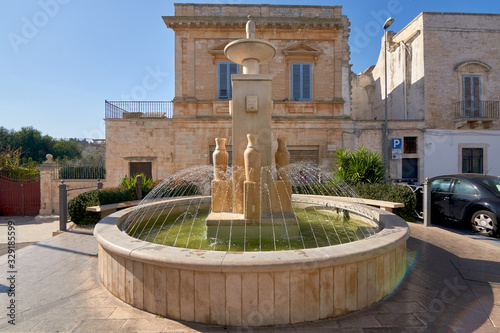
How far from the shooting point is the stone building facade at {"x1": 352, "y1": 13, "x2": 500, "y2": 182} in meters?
15.6

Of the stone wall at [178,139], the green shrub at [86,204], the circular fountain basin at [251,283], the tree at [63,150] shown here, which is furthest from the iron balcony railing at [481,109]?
the tree at [63,150]

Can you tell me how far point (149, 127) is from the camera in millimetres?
14906

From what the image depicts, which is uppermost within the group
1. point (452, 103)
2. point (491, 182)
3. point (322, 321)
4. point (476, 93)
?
point (476, 93)

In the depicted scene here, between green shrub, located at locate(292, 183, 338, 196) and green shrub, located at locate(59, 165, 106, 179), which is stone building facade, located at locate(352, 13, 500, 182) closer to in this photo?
green shrub, located at locate(292, 183, 338, 196)

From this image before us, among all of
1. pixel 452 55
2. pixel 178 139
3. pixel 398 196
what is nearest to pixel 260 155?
pixel 398 196

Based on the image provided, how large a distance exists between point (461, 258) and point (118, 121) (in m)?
16.1

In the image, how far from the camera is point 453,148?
51.9 feet

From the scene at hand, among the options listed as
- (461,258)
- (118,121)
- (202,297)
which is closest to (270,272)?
(202,297)

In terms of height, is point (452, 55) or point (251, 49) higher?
point (452, 55)

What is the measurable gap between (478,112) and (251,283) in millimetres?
20451

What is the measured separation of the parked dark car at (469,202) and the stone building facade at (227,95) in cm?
778

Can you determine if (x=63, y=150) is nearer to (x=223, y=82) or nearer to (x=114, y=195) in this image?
(x=223, y=82)

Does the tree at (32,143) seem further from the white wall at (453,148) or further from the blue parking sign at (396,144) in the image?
the white wall at (453,148)

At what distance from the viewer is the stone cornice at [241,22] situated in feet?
47.3
